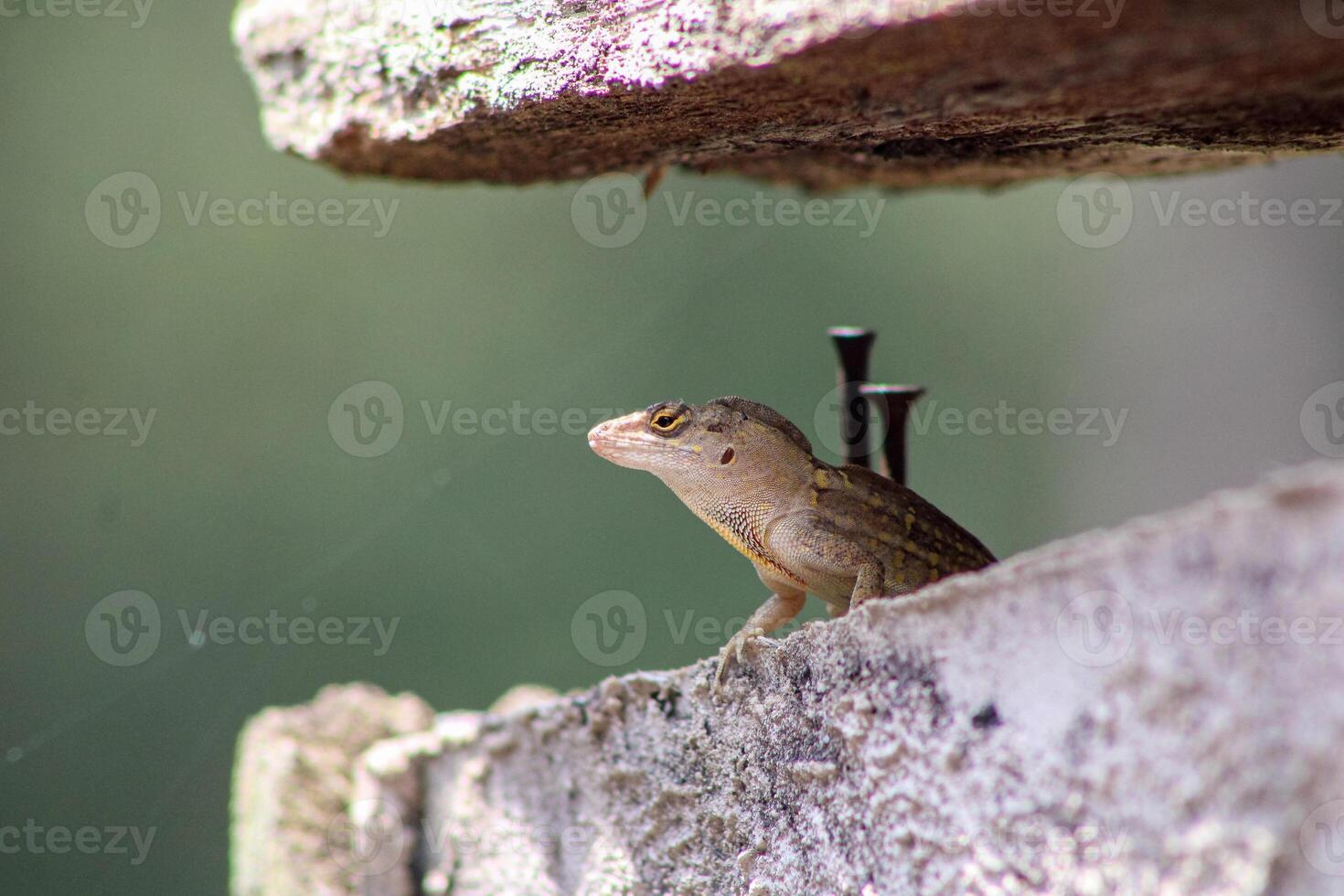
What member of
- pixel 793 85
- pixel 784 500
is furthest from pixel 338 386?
pixel 793 85

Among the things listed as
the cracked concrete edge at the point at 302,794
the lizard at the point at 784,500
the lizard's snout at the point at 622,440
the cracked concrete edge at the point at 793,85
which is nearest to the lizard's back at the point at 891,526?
the lizard at the point at 784,500

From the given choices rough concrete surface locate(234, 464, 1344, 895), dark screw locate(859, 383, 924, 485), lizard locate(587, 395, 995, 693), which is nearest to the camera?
rough concrete surface locate(234, 464, 1344, 895)

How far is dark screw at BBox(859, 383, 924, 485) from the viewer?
1714mm

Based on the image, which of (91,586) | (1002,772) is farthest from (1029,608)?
(91,586)

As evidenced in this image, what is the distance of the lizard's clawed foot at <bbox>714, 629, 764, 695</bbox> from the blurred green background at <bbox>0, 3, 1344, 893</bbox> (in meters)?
2.57

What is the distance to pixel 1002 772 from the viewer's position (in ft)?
3.21

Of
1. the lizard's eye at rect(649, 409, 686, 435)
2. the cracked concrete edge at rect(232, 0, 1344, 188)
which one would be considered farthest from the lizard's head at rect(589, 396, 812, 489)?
the cracked concrete edge at rect(232, 0, 1344, 188)

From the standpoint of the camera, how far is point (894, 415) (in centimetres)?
176

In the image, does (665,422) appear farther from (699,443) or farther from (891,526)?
(891,526)

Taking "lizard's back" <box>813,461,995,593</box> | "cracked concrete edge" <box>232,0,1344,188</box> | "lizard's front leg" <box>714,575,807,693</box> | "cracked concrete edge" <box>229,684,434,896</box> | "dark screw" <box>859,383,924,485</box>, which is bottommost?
"cracked concrete edge" <box>229,684,434,896</box>

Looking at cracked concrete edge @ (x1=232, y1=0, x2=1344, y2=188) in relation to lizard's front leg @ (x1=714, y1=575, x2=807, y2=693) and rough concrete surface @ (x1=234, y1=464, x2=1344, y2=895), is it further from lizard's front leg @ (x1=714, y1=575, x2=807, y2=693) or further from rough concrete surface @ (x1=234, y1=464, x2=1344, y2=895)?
lizard's front leg @ (x1=714, y1=575, x2=807, y2=693)

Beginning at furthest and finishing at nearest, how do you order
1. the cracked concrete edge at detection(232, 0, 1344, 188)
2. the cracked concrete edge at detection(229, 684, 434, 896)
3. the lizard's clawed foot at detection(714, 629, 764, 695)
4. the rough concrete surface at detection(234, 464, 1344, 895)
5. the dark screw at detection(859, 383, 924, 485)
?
the cracked concrete edge at detection(229, 684, 434, 896) < the dark screw at detection(859, 383, 924, 485) < the lizard's clawed foot at detection(714, 629, 764, 695) < the cracked concrete edge at detection(232, 0, 1344, 188) < the rough concrete surface at detection(234, 464, 1344, 895)

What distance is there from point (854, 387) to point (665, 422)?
377mm

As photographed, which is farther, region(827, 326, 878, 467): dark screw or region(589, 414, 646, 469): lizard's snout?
region(827, 326, 878, 467): dark screw
